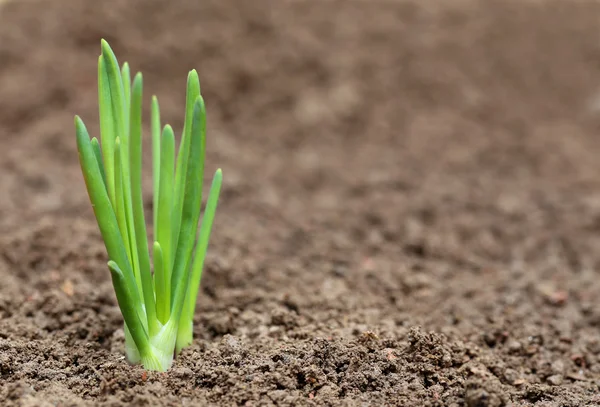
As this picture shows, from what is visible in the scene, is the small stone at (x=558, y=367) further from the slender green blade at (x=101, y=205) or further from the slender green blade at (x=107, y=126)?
the slender green blade at (x=107, y=126)

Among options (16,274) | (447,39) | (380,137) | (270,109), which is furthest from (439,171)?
(16,274)

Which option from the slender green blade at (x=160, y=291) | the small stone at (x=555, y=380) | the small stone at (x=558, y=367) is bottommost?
the small stone at (x=555, y=380)

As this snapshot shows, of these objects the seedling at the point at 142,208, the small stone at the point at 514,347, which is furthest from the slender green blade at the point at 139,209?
the small stone at the point at 514,347

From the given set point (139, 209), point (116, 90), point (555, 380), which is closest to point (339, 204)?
point (555, 380)

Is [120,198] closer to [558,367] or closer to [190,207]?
[190,207]

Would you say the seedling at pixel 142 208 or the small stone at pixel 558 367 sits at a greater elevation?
the seedling at pixel 142 208

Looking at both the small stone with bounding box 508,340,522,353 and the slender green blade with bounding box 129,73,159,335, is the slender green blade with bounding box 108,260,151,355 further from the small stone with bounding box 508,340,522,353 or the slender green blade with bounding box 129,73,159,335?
the small stone with bounding box 508,340,522,353
